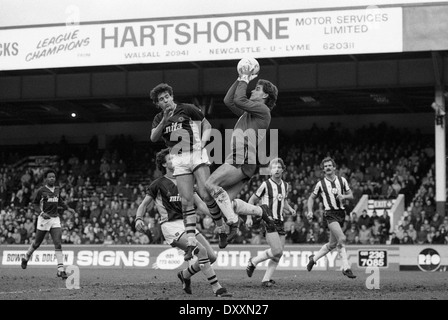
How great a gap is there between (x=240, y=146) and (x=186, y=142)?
0.86 m

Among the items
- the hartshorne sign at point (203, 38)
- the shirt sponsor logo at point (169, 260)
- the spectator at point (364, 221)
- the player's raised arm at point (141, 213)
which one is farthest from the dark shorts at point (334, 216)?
the hartshorne sign at point (203, 38)

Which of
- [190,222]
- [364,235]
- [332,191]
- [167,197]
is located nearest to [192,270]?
[190,222]

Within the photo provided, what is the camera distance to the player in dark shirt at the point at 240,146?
12.7 m

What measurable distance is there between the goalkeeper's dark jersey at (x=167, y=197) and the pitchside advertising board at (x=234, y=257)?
11989 mm

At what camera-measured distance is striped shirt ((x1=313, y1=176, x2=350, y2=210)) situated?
58.6 ft

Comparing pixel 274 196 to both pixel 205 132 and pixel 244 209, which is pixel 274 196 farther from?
pixel 205 132

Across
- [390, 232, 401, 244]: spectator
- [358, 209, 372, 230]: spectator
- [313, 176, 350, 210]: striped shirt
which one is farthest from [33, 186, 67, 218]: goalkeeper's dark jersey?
[358, 209, 372, 230]: spectator

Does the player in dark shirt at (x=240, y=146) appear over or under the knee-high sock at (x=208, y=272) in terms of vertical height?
over

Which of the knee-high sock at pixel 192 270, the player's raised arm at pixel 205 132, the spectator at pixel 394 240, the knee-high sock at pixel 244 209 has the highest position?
the player's raised arm at pixel 205 132

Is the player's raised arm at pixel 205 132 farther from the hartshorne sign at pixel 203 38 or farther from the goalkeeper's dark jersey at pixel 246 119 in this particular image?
the hartshorne sign at pixel 203 38

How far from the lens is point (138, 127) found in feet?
150

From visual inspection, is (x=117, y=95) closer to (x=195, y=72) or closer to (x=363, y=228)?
(x=195, y=72)

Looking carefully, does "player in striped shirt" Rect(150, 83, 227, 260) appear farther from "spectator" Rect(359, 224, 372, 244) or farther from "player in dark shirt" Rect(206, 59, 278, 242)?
"spectator" Rect(359, 224, 372, 244)
